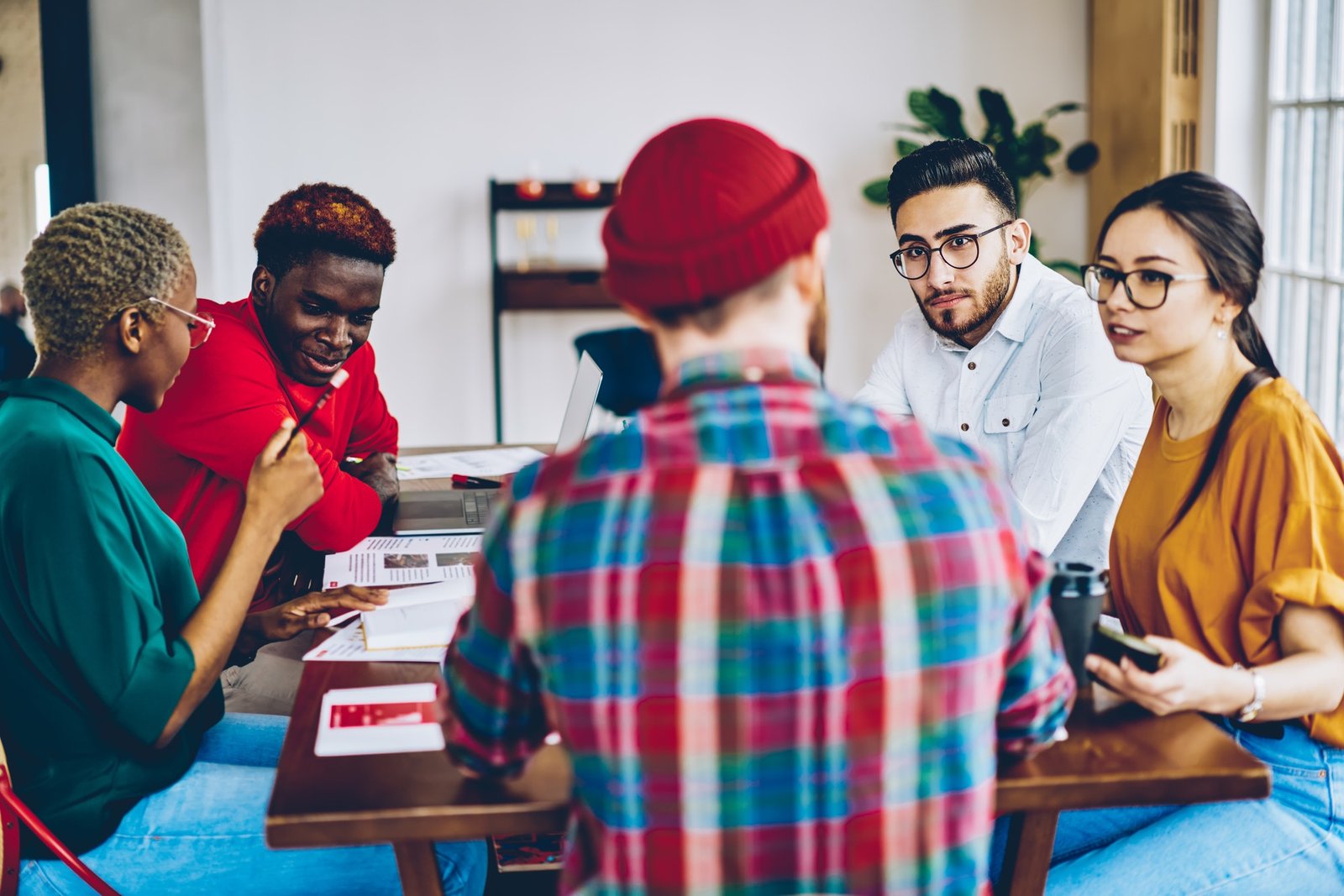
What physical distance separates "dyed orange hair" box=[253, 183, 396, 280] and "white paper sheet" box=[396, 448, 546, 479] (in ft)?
1.92

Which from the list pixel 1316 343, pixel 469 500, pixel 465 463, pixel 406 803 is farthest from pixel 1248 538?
pixel 1316 343

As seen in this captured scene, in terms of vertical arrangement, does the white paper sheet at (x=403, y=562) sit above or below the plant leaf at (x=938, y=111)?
below

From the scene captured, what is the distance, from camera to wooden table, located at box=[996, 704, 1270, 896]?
1119 mm

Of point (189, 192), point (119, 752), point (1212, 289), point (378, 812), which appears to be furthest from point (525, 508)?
point (189, 192)

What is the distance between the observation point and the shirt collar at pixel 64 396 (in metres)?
1.40

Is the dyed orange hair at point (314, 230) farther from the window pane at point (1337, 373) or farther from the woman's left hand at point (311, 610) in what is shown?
the window pane at point (1337, 373)

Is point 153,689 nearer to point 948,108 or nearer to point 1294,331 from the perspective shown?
point 1294,331

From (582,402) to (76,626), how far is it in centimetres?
90

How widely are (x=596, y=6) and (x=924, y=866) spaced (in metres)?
4.82

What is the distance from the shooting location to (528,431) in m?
5.48

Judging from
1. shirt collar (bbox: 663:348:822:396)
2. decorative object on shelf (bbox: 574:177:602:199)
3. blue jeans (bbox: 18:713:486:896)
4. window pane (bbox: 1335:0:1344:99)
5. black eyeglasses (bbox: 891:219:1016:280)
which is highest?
window pane (bbox: 1335:0:1344:99)

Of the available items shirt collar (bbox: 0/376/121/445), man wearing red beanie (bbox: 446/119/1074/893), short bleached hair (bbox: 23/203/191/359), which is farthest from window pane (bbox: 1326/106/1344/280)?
shirt collar (bbox: 0/376/121/445)

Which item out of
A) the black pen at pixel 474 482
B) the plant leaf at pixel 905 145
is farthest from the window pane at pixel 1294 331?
the black pen at pixel 474 482

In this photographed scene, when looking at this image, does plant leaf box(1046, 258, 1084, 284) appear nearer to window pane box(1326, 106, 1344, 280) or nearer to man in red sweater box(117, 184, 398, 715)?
window pane box(1326, 106, 1344, 280)
